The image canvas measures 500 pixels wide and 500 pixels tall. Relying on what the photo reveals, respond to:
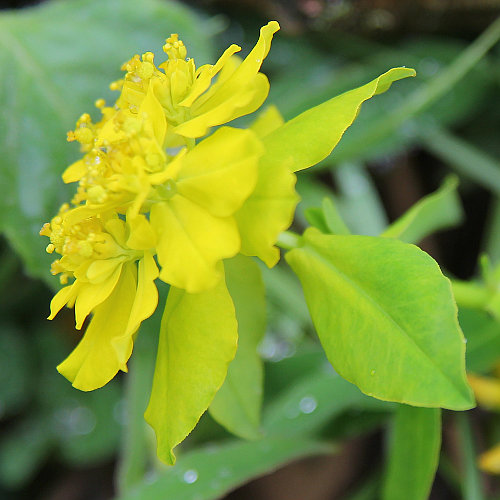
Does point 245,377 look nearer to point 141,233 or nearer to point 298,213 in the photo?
point 141,233

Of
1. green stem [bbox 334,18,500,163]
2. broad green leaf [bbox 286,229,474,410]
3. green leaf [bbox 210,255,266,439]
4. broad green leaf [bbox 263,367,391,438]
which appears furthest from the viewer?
green stem [bbox 334,18,500,163]

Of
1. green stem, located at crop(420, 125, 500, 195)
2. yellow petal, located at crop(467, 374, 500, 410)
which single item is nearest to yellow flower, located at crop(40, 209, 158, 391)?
yellow petal, located at crop(467, 374, 500, 410)

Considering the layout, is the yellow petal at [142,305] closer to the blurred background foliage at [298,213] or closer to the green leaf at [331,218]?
the green leaf at [331,218]

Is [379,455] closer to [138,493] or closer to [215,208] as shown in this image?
[138,493]

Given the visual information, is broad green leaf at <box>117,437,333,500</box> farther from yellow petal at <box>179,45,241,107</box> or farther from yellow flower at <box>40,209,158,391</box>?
yellow petal at <box>179,45,241,107</box>

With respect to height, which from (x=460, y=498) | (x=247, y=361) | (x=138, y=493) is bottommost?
(x=460, y=498)

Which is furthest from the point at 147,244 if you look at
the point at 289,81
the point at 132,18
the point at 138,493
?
the point at 289,81

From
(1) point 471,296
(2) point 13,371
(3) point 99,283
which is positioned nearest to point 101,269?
(3) point 99,283
